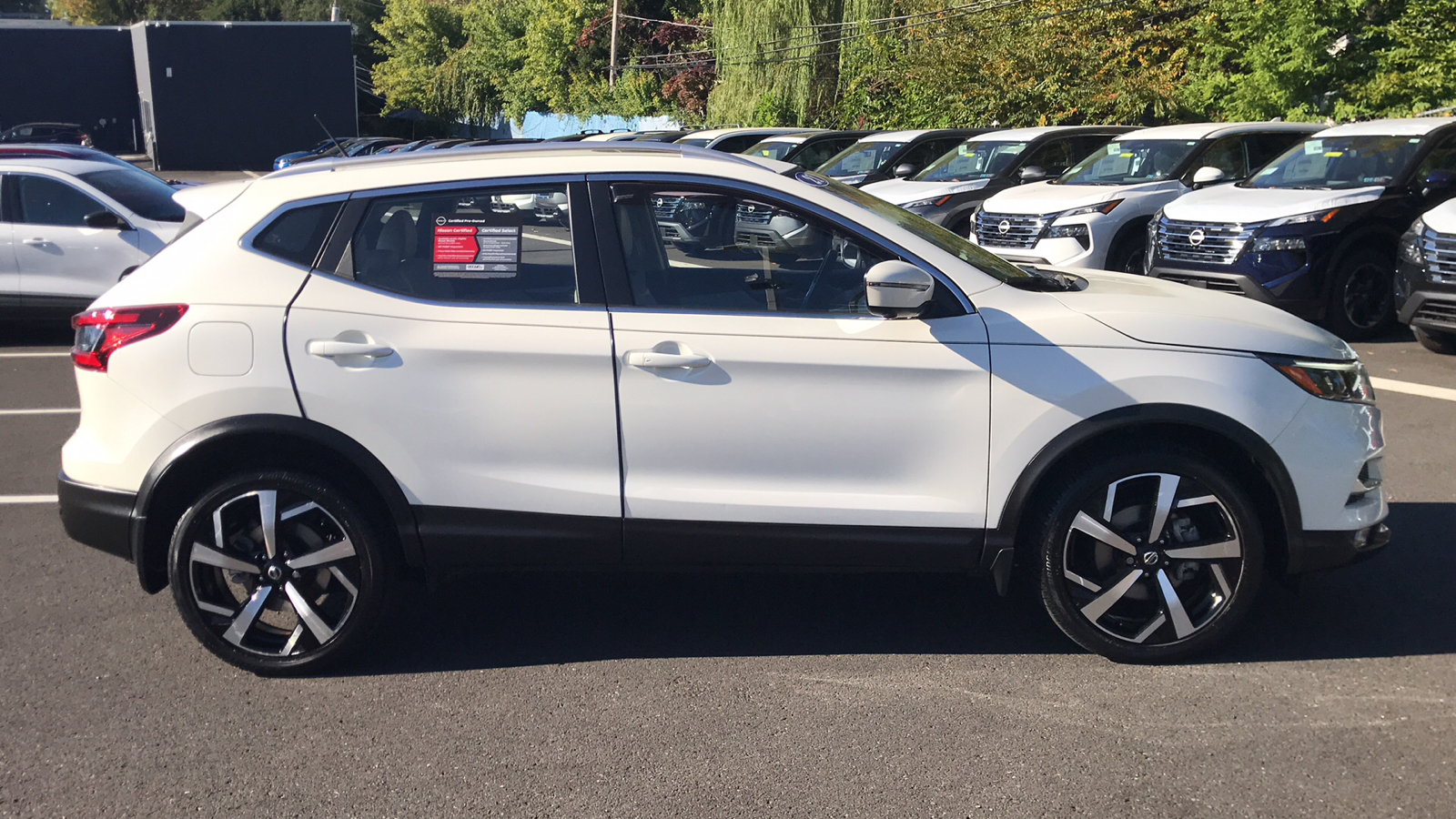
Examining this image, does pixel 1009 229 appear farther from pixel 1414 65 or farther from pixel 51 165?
pixel 1414 65

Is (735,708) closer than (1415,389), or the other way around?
(735,708)

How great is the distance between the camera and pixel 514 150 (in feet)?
14.5

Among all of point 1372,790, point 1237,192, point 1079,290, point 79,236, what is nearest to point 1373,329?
point 1237,192

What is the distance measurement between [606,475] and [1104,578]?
169 centimetres

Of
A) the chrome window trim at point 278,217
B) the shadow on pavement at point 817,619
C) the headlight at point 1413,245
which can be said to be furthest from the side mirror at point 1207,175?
the chrome window trim at point 278,217

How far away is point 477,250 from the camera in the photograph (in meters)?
4.15

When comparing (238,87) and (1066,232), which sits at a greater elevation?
(238,87)

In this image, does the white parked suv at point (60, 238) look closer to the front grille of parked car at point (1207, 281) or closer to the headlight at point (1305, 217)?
the front grille of parked car at point (1207, 281)

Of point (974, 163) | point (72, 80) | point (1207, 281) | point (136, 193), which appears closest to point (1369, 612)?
point (1207, 281)

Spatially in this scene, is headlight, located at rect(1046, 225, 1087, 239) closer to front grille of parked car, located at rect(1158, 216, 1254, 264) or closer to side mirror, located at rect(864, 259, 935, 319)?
front grille of parked car, located at rect(1158, 216, 1254, 264)

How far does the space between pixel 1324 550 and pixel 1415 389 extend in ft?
17.5

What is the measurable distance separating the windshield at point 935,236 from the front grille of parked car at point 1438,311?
19.3 feet

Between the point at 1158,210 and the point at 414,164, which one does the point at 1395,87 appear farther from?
the point at 414,164

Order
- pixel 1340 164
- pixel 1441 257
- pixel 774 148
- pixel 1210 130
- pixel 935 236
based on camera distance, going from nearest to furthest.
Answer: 1. pixel 935 236
2. pixel 1441 257
3. pixel 1340 164
4. pixel 1210 130
5. pixel 774 148
